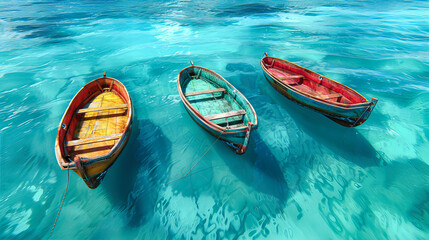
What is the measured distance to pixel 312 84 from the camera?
13102 millimetres

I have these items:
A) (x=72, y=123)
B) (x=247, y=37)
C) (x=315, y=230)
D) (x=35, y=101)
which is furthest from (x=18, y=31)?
(x=315, y=230)

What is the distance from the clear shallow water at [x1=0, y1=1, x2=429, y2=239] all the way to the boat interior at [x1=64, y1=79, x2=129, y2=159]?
1207mm

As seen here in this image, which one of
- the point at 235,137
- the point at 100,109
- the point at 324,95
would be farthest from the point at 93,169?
the point at 324,95

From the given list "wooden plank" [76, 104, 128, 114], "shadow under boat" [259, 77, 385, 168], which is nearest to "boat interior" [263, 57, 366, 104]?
"shadow under boat" [259, 77, 385, 168]

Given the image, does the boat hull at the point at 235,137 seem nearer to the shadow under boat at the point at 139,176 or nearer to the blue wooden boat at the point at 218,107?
the blue wooden boat at the point at 218,107

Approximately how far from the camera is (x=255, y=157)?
9.32 meters

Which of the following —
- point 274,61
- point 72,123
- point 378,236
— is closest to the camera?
point 378,236

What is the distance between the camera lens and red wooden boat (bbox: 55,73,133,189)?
6694mm

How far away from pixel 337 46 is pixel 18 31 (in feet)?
155

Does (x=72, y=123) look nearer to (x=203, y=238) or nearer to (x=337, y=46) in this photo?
(x=203, y=238)

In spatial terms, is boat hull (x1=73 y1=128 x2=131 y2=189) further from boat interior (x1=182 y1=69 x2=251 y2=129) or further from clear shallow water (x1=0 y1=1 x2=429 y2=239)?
boat interior (x1=182 y1=69 x2=251 y2=129)

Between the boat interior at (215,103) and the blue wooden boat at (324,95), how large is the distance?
4155 millimetres

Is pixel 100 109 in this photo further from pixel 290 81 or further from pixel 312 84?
pixel 312 84

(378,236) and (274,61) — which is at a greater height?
(274,61)
